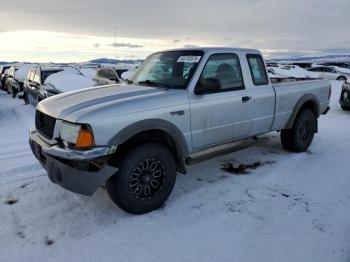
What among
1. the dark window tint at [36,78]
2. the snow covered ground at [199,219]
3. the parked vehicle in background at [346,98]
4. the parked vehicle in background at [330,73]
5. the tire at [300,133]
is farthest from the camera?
the parked vehicle in background at [330,73]

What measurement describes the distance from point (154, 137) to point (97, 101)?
78 centimetres

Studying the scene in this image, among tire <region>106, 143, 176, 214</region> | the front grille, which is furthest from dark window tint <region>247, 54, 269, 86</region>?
the front grille

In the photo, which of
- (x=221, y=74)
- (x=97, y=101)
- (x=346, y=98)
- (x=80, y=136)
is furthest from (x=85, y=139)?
(x=346, y=98)

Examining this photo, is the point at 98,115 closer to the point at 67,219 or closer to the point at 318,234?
the point at 67,219

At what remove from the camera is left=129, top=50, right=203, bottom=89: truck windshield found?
15.0 ft

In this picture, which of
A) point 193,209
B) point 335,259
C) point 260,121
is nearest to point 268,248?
point 335,259

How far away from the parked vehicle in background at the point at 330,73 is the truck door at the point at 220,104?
2735 cm

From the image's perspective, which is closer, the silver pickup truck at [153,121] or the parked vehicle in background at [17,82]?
the silver pickup truck at [153,121]

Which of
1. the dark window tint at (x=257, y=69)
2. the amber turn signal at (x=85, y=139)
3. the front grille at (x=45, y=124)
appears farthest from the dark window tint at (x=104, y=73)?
the amber turn signal at (x=85, y=139)

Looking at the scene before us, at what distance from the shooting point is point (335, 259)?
3152 mm

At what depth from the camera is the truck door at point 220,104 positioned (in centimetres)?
445

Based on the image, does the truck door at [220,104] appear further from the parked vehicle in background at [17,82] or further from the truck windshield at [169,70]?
the parked vehicle in background at [17,82]

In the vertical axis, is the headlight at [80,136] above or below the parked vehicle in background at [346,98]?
above

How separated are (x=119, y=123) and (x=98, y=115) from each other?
0.23 meters
